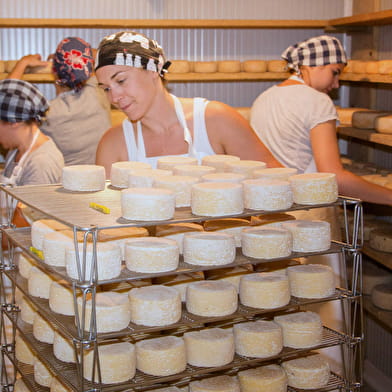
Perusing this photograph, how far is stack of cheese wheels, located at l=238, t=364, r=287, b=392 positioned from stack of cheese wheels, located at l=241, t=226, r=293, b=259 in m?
0.38

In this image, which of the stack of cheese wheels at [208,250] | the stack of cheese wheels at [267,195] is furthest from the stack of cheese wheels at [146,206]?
the stack of cheese wheels at [267,195]

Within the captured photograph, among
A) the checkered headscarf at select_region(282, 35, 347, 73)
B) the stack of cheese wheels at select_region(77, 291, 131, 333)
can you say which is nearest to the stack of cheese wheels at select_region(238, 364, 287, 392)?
the stack of cheese wheels at select_region(77, 291, 131, 333)

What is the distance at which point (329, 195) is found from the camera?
6.01 feet

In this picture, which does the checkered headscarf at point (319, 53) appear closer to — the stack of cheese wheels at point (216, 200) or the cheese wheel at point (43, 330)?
the stack of cheese wheels at point (216, 200)

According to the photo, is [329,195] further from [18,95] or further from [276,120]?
[18,95]

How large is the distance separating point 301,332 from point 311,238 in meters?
0.29

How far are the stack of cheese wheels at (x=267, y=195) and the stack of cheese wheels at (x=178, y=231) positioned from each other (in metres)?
0.24

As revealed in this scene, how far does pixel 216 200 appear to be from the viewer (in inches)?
64.2

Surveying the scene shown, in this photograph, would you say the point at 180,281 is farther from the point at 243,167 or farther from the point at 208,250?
the point at 243,167

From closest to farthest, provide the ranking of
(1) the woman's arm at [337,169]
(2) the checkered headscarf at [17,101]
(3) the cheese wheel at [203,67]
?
(1) the woman's arm at [337,169]
(2) the checkered headscarf at [17,101]
(3) the cheese wheel at [203,67]

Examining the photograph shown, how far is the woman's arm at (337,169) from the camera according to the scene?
105 inches

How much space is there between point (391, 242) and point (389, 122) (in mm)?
699

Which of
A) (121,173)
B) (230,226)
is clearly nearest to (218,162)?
(230,226)

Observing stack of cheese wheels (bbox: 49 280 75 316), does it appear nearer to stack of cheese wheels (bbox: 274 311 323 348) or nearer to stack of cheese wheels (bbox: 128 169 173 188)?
stack of cheese wheels (bbox: 128 169 173 188)
